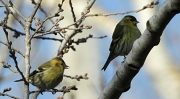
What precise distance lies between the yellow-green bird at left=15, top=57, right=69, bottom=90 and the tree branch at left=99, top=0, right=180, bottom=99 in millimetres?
2480

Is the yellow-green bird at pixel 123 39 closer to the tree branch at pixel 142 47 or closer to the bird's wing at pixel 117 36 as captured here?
the bird's wing at pixel 117 36

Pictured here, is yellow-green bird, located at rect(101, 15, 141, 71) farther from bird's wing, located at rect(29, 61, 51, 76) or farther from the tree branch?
the tree branch

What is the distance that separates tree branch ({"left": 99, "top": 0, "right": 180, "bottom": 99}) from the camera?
5.92ft

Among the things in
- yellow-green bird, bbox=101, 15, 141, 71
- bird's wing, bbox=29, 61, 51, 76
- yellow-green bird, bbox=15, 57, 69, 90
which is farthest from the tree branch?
bird's wing, bbox=29, 61, 51, 76

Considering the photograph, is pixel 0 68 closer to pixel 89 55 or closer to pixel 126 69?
pixel 126 69

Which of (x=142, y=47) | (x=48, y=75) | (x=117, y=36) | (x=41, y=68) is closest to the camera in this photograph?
(x=142, y=47)

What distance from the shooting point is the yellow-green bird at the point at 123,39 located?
16.9ft

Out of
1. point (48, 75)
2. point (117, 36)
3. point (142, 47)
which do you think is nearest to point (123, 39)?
point (117, 36)

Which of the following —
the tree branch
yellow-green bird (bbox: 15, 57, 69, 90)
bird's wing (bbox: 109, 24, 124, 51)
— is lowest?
the tree branch

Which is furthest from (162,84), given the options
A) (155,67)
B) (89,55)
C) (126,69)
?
(126,69)

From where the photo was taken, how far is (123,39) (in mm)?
5254

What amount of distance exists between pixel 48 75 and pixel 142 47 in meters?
3.19

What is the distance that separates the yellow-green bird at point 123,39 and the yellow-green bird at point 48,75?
0.62 metres

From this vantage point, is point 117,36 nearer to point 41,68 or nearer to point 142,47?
point 41,68
